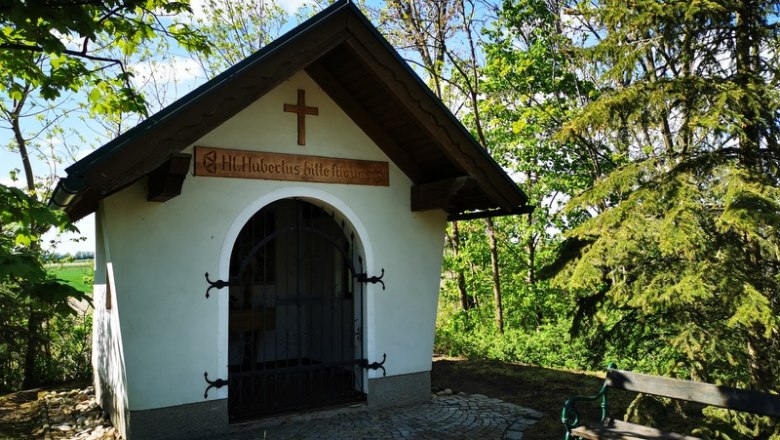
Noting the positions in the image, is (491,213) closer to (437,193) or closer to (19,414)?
(437,193)

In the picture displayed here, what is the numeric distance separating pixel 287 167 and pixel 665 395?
14.3 ft

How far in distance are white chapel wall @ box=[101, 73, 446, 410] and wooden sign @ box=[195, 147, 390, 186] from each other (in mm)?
79

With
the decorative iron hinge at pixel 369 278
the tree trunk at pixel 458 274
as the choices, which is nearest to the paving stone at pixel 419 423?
the decorative iron hinge at pixel 369 278

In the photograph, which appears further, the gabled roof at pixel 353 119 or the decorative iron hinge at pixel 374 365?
the decorative iron hinge at pixel 374 365

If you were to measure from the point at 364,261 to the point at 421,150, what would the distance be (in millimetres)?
1537

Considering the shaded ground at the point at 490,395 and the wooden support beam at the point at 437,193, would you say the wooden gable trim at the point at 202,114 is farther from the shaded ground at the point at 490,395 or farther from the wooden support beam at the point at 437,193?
the shaded ground at the point at 490,395

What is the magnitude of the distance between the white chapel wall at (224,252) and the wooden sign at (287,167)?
8 cm

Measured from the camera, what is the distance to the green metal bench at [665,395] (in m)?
4.18

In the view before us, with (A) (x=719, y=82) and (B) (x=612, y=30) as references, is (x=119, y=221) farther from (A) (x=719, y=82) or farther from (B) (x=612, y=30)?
(A) (x=719, y=82)

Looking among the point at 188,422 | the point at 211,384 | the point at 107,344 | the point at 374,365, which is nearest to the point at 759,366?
the point at 374,365

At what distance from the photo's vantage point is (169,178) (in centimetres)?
522

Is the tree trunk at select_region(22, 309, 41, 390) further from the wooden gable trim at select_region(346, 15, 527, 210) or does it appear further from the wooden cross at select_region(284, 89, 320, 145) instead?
the wooden gable trim at select_region(346, 15, 527, 210)

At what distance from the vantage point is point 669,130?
439 inches

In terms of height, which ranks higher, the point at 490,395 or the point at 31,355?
the point at 31,355
